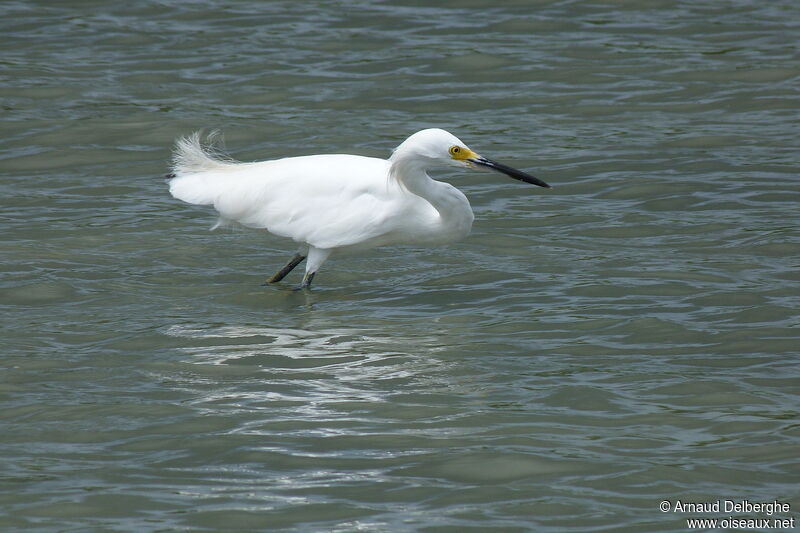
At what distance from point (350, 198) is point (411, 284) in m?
0.85

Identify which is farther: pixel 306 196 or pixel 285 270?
pixel 285 270

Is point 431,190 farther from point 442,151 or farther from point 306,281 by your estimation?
point 306,281

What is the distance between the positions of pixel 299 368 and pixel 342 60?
25.2 ft

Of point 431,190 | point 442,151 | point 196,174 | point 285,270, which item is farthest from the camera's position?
point 196,174

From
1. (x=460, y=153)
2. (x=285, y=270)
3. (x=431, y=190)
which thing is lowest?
(x=285, y=270)

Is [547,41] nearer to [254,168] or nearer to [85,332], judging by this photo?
[254,168]

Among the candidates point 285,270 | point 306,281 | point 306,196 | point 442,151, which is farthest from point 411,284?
point 442,151

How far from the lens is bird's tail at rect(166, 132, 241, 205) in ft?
29.3

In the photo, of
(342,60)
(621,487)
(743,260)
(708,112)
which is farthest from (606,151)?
(621,487)

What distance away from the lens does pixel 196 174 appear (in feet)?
30.1

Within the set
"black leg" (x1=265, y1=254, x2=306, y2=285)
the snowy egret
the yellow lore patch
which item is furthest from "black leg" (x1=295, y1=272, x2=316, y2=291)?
the yellow lore patch

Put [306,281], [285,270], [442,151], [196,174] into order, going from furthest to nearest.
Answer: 1. [196,174]
2. [285,270]
3. [306,281]
4. [442,151]

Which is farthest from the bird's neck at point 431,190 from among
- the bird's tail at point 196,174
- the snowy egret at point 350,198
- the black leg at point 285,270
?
the bird's tail at point 196,174

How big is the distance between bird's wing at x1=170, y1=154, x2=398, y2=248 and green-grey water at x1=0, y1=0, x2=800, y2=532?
0.49 meters
